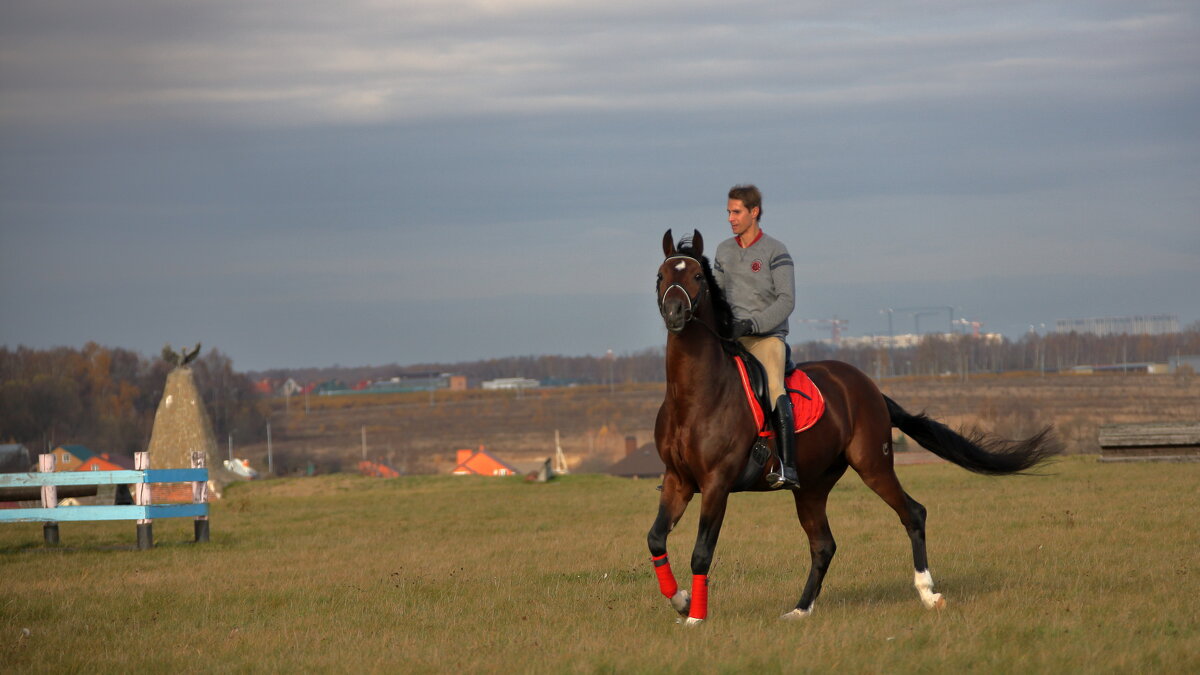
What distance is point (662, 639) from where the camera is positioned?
27.1 feet

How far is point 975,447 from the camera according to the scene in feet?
37.1

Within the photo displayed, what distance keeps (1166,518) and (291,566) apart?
1096 cm

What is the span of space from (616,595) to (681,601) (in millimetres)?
2218

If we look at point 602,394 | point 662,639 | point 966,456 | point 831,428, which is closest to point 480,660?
point 662,639

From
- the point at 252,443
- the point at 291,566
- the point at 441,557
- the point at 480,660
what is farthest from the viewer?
the point at 252,443

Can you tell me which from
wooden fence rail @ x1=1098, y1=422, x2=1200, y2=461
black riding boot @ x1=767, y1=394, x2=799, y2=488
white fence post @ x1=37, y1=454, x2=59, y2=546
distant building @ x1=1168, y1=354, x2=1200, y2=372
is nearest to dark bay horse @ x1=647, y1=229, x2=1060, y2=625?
black riding boot @ x1=767, y1=394, x2=799, y2=488

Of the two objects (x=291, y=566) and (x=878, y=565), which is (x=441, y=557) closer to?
(x=291, y=566)

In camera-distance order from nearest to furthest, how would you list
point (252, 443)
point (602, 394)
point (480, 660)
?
point (480, 660), point (252, 443), point (602, 394)

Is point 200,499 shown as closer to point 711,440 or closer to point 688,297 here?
point 711,440

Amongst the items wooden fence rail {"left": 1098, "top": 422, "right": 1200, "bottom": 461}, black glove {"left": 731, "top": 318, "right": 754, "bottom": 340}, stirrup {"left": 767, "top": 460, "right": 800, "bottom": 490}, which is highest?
black glove {"left": 731, "top": 318, "right": 754, "bottom": 340}

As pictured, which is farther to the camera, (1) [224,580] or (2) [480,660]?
(1) [224,580]

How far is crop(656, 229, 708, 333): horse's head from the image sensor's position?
8383 mm

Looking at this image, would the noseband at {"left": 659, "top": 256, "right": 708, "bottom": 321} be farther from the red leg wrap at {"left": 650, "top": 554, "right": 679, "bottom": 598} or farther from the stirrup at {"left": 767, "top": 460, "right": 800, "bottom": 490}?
the red leg wrap at {"left": 650, "top": 554, "right": 679, "bottom": 598}

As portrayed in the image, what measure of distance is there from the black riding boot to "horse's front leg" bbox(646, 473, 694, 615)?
2.37 ft
